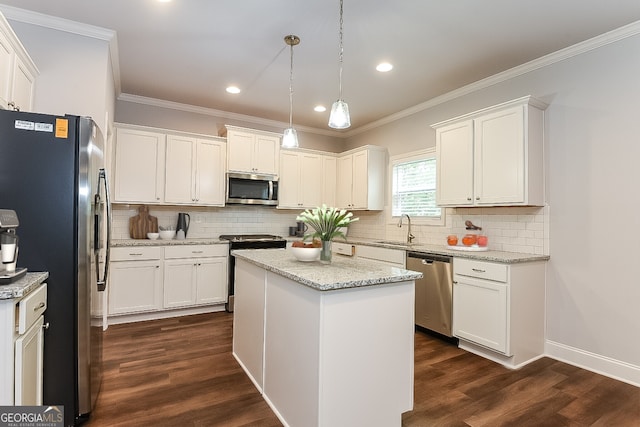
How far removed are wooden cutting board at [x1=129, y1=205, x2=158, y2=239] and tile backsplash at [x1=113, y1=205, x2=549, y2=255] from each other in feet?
0.28

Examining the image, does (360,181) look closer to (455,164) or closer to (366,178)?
(366,178)

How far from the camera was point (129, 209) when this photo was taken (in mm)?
4359

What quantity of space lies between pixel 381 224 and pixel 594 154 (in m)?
2.78

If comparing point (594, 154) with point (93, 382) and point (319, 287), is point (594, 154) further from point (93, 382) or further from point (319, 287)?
point (93, 382)

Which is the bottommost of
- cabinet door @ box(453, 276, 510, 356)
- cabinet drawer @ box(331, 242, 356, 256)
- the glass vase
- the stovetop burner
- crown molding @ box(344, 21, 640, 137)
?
cabinet door @ box(453, 276, 510, 356)

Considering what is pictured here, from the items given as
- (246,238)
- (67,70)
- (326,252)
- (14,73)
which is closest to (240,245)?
(246,238)

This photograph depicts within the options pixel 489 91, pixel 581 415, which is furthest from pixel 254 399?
pixel 489 91

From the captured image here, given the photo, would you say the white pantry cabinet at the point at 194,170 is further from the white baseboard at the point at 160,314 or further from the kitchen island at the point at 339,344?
the kitchen island at the point at 339,344

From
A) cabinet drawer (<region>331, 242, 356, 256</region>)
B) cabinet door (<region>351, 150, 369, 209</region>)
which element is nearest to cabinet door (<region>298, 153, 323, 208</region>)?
cabinet door (<region>351, 150, 369, 209</region>)

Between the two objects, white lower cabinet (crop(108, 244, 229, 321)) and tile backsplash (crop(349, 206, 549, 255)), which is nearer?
tile backsplash (crop(349, 206, 549, 255))

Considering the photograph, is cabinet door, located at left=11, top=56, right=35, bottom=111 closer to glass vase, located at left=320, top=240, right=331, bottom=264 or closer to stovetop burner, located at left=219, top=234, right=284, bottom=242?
glass vase, located at left=320, top=240, right=331, bottom=264

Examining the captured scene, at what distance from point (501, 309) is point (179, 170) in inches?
156

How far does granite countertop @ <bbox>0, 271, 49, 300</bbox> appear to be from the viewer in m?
1.39

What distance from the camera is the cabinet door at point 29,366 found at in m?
1.45
